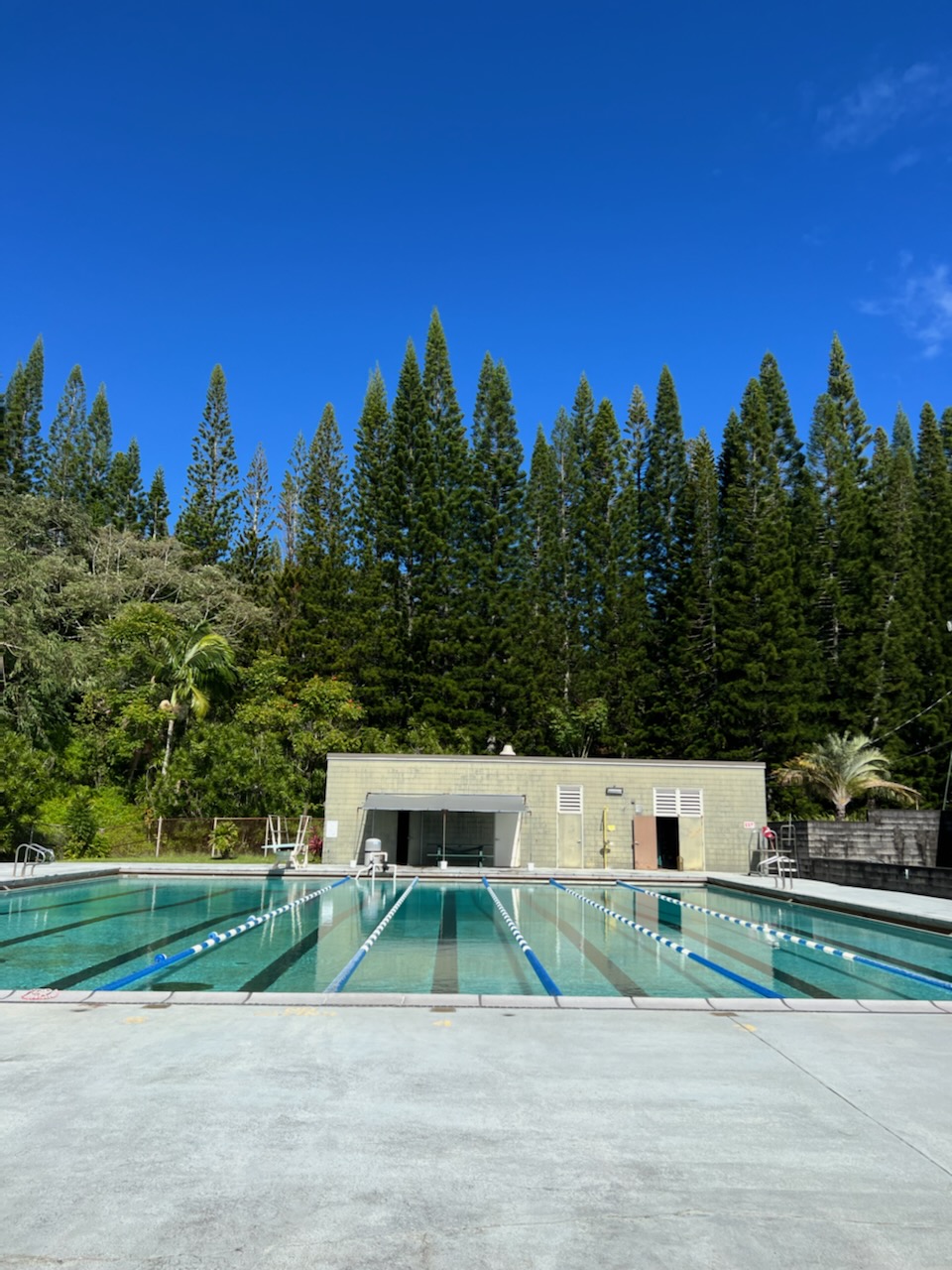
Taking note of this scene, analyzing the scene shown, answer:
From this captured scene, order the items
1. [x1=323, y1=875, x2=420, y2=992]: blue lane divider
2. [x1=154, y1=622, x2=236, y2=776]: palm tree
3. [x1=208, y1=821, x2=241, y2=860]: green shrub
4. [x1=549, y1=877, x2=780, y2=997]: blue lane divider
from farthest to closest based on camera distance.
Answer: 1. [x1=154, y1=622, x2=236, y2=776]: palm tree
2. [x1=208, y1=821, x2=241, y2=860]: green shrub
3. [x1=549, y1=877, x2=780, y2=997]: blue lane divider
4. [x1=323, y1=875, x2=420, y2=992]: blue lane divider

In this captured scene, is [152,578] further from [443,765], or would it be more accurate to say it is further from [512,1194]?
[512,1194]

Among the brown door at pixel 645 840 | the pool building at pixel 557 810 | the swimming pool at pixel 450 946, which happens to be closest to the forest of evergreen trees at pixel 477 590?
the pool building at pixel 557 810

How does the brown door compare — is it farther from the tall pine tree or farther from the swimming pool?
the tall pine tree

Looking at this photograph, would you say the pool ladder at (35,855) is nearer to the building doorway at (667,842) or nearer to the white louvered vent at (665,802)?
the white louvered vent at (665,802)

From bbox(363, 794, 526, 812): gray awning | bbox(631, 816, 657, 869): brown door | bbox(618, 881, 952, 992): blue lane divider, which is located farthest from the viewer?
bbox(631, 816, 657, 869): brown door

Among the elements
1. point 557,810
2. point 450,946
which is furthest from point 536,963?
point 557,810

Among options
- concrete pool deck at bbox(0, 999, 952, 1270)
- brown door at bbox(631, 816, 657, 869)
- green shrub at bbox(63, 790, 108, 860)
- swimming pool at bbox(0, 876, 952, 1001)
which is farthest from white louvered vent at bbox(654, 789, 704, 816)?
concrete pool deck at bbox(0, 999, 952, 1270)

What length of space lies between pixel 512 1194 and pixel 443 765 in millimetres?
20354

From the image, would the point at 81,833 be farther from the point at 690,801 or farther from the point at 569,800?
the point at 690,801

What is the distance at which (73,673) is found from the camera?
28.5 m

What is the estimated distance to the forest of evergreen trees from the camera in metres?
29.9

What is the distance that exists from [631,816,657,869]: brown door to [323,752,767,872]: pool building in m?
0.03

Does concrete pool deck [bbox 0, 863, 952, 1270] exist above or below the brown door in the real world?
below

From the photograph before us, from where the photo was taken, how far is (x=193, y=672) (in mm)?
28516
